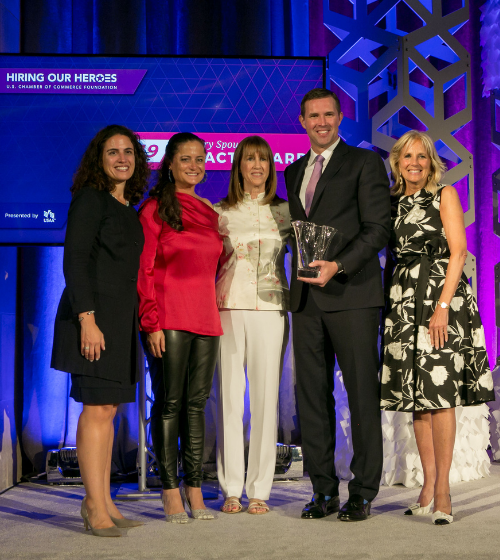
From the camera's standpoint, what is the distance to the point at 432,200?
8.73 ft

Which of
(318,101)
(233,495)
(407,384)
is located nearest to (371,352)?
(407,384)

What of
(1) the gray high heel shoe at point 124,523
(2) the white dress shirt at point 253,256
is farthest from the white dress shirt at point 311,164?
(1) the gray high heel shoe at point 124,523

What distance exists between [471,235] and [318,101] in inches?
73.6

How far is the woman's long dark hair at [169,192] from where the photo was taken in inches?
104

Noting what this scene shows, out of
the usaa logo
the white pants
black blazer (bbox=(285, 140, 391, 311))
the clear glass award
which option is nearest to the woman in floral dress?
black blazer (bbox=(285, 140, 391, 311))

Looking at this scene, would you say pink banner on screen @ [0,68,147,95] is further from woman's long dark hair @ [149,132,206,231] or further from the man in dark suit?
the man in dark suit

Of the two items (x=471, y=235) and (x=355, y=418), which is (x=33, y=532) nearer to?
(x=355, y=418)

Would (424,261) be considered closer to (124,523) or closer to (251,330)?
(251,330)

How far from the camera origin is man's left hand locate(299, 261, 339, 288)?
8.07 ft

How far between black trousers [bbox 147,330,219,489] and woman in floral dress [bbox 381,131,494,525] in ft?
2.47

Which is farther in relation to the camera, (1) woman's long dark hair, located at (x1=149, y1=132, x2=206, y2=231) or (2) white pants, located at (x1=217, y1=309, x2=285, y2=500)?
(2) white pants, located at (x1=217, y1=309, x2=285, y2=500)

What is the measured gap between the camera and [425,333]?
2.56 metres

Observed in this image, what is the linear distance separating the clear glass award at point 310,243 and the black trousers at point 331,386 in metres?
0.22

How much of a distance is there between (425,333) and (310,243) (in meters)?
0.59
